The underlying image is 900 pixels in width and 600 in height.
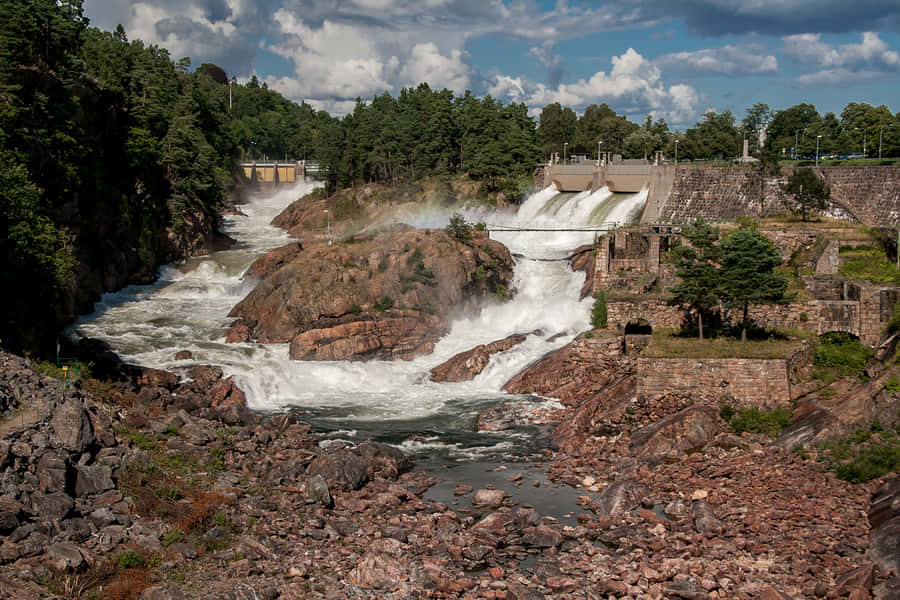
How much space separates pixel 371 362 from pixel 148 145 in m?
33.4

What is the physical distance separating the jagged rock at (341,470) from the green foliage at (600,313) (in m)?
17.1

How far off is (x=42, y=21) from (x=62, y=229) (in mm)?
13549

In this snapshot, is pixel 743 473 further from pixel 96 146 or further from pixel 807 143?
pixel 807 143

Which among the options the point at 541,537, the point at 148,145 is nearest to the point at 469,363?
the point at 541,537

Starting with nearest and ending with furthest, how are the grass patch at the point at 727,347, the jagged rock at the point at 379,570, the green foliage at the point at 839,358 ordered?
the jagged rock at the point at 379,570 → the green foliage at the point at 839,358 → the grass patch at the point at 727,347

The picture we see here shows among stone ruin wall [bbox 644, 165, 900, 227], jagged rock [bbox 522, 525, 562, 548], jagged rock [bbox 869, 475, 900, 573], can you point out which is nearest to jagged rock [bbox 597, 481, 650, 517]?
jagged rock [bbox 522, 525, 562, 548]

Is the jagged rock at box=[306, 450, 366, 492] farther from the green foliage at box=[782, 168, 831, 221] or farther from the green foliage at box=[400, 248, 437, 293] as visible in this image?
the green foliage at box=[782, 168, 831, 221]

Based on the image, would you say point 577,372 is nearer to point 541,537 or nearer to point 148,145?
point 541,537

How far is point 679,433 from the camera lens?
27312 mm

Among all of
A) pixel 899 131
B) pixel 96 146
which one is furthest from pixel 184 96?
pixel 899 131

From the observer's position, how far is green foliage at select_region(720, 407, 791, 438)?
2706 cm

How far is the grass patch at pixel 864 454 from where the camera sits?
2250 centimetres

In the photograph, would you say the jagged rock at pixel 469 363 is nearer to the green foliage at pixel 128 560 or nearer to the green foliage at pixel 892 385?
the green foliage at pixel 892 385

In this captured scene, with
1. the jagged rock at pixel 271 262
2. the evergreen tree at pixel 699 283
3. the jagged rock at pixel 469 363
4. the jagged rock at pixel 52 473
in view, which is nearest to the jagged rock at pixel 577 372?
the jagged rock at pixel 469 363
